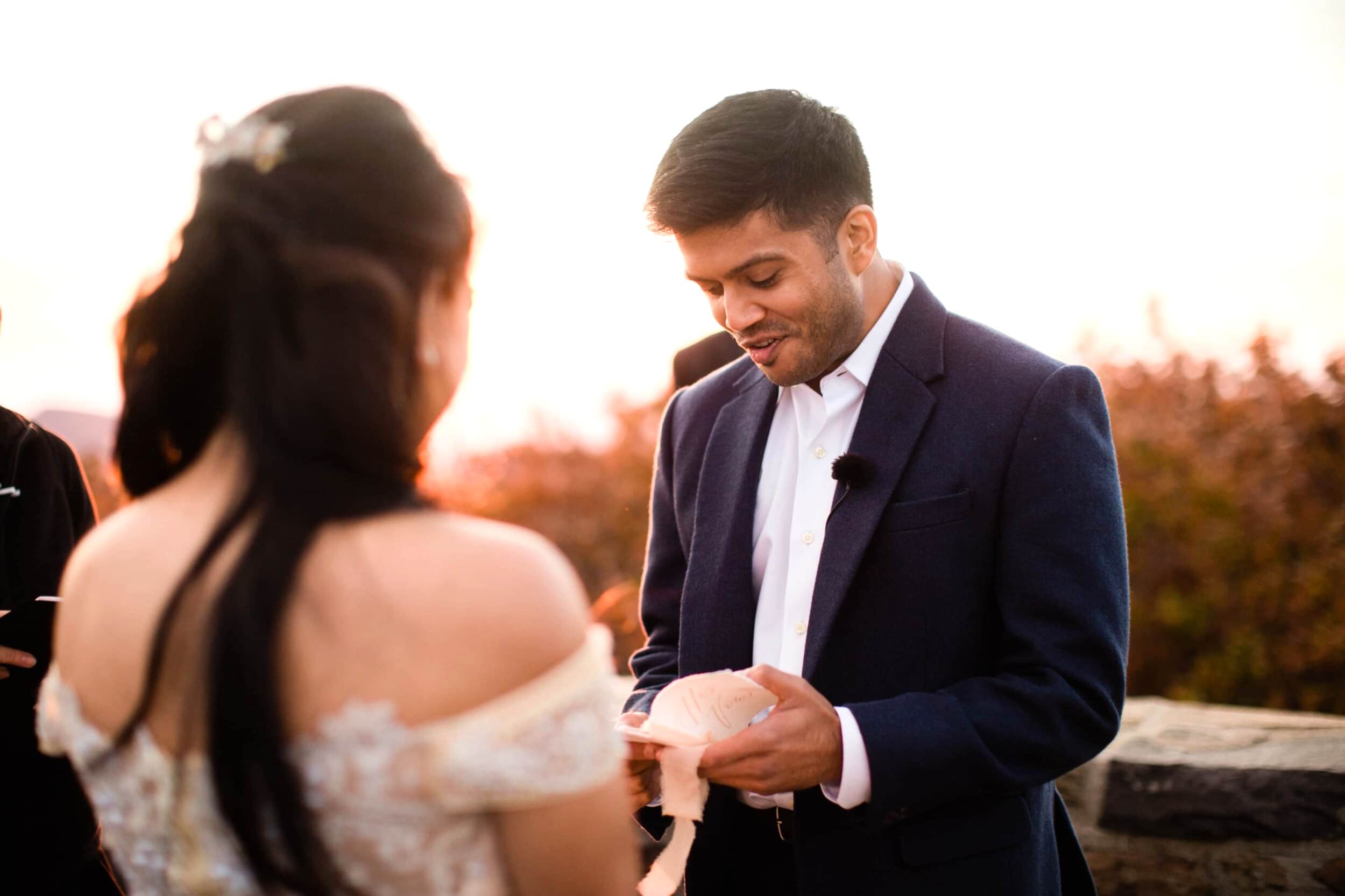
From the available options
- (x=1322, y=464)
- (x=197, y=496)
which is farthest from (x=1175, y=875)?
(x=197, y=496)

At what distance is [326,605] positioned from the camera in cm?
111

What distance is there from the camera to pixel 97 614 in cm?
122

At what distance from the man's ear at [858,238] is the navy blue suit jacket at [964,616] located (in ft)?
0.69

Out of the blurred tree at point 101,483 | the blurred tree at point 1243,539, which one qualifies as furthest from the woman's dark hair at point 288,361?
the blurred tree at point 101,483

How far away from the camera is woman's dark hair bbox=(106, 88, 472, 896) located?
1115mm

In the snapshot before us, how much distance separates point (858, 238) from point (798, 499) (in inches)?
25.6

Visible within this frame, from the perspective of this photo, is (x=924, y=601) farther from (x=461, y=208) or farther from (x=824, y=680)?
(x=461, y=208)

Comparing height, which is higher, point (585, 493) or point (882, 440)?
point (882, 440)

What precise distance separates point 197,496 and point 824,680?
1.31 metres

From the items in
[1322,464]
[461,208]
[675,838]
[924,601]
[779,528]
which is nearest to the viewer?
[461,208]

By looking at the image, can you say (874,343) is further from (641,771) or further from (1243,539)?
(1243,539)

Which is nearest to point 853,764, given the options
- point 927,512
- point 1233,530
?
point 927,512

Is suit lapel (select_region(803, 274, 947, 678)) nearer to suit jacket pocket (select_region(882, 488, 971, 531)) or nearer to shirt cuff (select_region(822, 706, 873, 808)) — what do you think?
suit jacket pocket (select_region(882, 488, 971, 531))

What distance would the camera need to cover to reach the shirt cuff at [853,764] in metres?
1.87
